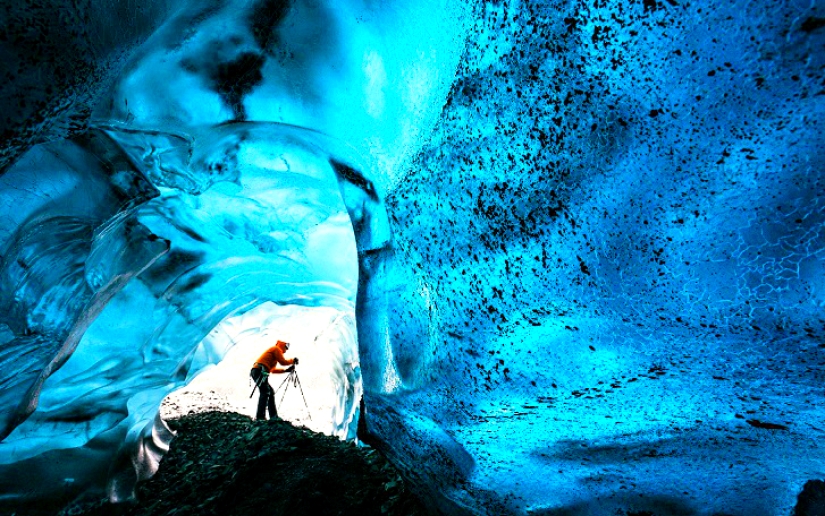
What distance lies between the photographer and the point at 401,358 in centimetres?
197

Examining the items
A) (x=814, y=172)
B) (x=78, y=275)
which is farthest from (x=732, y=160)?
(x=78, y=275)

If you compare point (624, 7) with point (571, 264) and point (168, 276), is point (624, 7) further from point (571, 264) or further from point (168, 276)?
point (168, 276)

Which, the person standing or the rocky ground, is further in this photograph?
the person standing

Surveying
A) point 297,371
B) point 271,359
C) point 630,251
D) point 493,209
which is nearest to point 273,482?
point 493,209

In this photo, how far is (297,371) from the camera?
714 cm

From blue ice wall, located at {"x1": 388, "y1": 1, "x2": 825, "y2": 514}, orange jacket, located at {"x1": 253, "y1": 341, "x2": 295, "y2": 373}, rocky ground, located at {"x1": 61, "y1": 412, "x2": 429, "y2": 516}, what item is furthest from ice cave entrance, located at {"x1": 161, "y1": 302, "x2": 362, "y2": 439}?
blue ice wall, located at {"x1": 388, "y1": 1, "x2": 825, "y2": 514}

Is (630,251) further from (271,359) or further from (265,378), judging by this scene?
(271,359)

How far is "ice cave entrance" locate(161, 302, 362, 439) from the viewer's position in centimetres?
489

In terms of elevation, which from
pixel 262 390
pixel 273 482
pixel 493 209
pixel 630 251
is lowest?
pixel 273 482

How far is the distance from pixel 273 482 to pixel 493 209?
87.6 inches

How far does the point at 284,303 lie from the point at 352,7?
10.9ft

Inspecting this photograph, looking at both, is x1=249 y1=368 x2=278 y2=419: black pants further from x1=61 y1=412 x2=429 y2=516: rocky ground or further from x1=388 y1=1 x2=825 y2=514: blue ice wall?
x1=388 y1=1 x2=825 y2=514: blue ice wall

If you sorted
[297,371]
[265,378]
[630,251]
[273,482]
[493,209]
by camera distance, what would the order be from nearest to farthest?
[630,251]
[493,209]
[273,482]
[265,378]
[297,371]

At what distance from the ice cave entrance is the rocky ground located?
4.50ft
